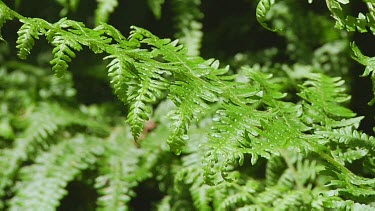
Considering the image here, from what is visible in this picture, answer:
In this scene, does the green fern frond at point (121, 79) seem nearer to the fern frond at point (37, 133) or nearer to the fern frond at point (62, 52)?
the fern frond at point (62, 52)

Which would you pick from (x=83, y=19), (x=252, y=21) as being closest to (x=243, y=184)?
(x=252, y=21)

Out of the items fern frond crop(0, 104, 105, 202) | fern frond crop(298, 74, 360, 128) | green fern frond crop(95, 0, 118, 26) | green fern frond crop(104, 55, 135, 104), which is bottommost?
fern frond crop(298, 74, 360, 128)

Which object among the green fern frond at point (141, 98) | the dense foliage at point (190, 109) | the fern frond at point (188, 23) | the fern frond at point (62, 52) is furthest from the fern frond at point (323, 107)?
the fern frond at point (188, 23)

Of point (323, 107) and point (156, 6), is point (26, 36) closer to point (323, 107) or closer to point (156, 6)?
point (323, 107)

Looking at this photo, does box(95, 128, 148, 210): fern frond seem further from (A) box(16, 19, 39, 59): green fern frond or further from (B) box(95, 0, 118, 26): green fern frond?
(A) box(16, 19, 39, 59): green fern frond

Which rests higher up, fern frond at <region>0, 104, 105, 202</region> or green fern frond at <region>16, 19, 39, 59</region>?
fern frond at <region>0, 104, 105, 202</region>

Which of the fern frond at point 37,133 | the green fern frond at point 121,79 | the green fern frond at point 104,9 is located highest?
the green fern frond at point 104,9

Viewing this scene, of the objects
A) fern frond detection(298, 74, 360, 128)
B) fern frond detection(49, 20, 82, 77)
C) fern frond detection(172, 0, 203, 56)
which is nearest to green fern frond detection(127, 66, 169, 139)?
fern frond detection(49, 20, 82, 77)

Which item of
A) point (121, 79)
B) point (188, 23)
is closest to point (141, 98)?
point (121, 79)
